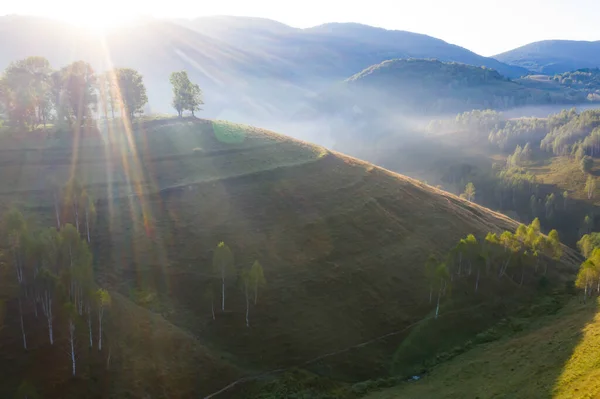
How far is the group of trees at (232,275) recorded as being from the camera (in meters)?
71.8

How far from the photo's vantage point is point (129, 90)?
151 meters

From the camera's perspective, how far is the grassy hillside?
4812 centimetres

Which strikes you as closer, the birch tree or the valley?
the birch tree

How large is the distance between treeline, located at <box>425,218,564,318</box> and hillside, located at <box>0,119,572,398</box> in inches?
121

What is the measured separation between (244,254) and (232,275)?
756 cm

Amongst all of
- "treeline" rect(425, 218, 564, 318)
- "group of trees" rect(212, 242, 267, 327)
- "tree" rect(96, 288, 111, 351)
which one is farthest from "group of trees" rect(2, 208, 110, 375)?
"treeline" rect(425, 218, 564, 318)

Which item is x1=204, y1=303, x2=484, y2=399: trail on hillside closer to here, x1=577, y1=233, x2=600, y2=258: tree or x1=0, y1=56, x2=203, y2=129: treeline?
x1=577, y1=233, x2=600, y2=258: tree

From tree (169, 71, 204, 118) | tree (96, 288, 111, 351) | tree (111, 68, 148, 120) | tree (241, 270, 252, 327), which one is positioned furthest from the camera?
tree (169, 71, 204, 118)

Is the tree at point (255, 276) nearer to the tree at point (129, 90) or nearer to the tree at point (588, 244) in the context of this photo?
the tree at point (129, 90)

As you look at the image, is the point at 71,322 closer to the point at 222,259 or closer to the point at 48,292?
the point at 48,292

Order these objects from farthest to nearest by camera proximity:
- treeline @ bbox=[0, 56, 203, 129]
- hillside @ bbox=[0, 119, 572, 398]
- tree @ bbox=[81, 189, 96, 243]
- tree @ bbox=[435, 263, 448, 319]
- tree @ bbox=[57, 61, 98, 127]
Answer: tree @ bbox=[57, 61, 98, 127] → treeline @ bbox=[0, 56, 203, 129] → tree @ bbox=[81, 189, 96, 243] → tree @ bbox=[435, 263, 448, 319] → hillside @ bbox=[0, 119, 572, 398]

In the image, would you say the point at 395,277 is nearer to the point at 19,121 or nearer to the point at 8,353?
the point at 8,353

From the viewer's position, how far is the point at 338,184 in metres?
120

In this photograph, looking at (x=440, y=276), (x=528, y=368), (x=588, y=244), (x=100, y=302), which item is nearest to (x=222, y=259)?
(x=100, y=302)
